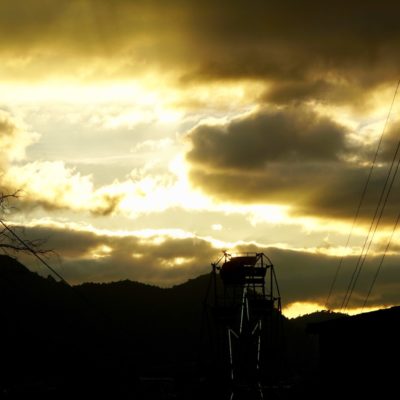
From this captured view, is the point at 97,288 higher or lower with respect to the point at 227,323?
higher

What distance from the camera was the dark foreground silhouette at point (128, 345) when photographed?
25984mm

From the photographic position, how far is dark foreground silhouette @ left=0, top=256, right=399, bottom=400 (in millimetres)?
25984

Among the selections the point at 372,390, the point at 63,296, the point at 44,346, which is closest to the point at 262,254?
the point at 372,390

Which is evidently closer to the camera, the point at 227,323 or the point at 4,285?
the point at 227,323

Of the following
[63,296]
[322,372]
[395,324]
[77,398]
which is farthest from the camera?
[63,296]

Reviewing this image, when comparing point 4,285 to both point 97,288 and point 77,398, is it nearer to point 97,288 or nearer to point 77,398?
point 97,288

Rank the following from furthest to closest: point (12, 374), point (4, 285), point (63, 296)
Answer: point (63, 296), point (4, 285), point (12, 374)

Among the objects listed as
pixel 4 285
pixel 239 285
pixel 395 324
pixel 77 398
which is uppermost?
pixel 4 285

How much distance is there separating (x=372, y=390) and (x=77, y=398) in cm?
2665

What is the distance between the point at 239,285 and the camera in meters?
48.5

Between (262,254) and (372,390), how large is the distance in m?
24.7

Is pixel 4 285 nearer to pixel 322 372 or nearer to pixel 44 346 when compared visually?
pixel 44 346

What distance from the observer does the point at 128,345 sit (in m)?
143

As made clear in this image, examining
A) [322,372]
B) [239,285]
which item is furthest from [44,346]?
[322,372]
